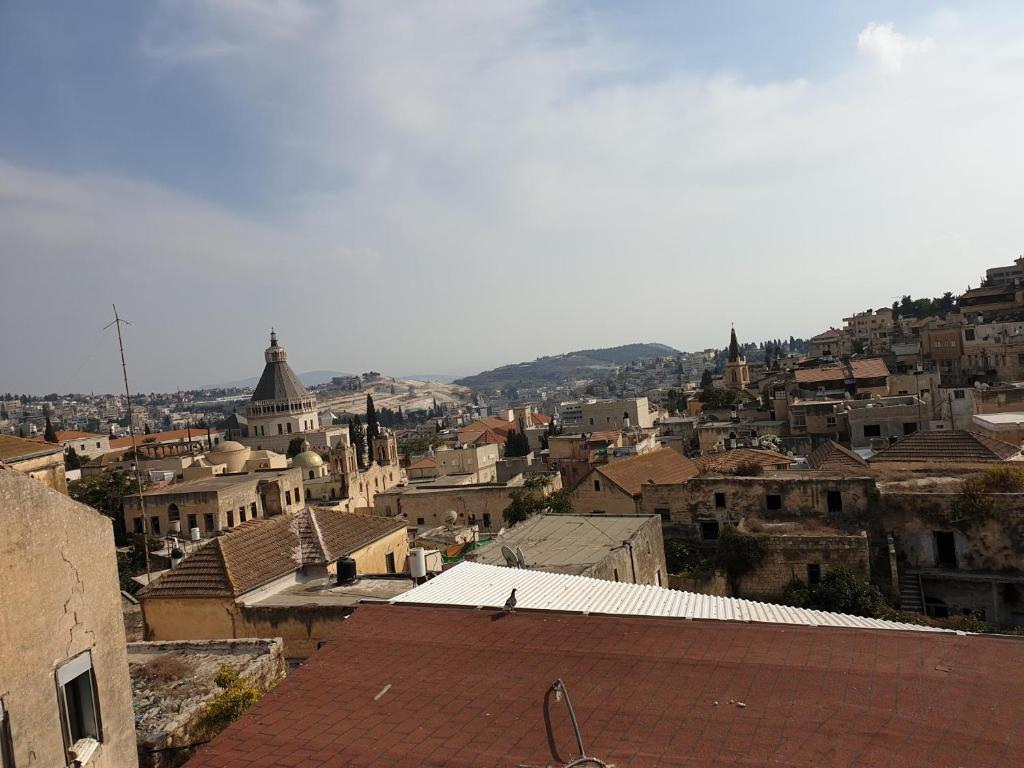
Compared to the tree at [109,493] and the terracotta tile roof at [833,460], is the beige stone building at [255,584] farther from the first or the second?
the tree at [109,493]

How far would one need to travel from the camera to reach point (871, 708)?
6004mm

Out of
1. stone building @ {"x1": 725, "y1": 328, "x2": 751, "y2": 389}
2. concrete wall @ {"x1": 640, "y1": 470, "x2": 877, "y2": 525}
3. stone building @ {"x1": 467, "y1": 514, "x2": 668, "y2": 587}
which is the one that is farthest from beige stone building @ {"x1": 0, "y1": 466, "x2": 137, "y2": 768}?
stone building @ {"x1": 725, "y1": 328, "x2": 751, "y2": 389}

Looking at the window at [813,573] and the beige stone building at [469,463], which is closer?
the window at [813,573]

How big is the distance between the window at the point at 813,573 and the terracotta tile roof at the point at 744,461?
7306mm

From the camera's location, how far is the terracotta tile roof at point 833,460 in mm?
27484

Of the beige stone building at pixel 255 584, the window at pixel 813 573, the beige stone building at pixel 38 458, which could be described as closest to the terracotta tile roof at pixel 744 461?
the window at pixel 813 573

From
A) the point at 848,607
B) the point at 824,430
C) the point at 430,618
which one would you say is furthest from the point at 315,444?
the point at 430,618

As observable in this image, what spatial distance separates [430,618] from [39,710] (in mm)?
4016

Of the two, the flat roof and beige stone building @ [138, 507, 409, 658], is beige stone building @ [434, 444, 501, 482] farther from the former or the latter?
beige stone building @ [138, 507, 409, 658]

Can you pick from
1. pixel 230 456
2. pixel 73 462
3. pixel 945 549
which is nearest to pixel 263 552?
pixel 945 549

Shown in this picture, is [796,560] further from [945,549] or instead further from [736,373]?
[736,373]

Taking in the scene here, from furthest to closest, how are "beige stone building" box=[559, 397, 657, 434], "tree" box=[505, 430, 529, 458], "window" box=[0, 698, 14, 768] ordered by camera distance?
"tree" box=[505, 430, 529, 458], "beige stone building" box=[559, 397, 657, 434], "window" box=[0, 698, 14, 768]

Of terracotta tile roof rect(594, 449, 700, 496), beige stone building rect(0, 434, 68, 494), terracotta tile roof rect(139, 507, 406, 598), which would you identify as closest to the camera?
beige stone building rect(0, 434, 68, 494)

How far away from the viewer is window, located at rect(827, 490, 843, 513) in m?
23.5
